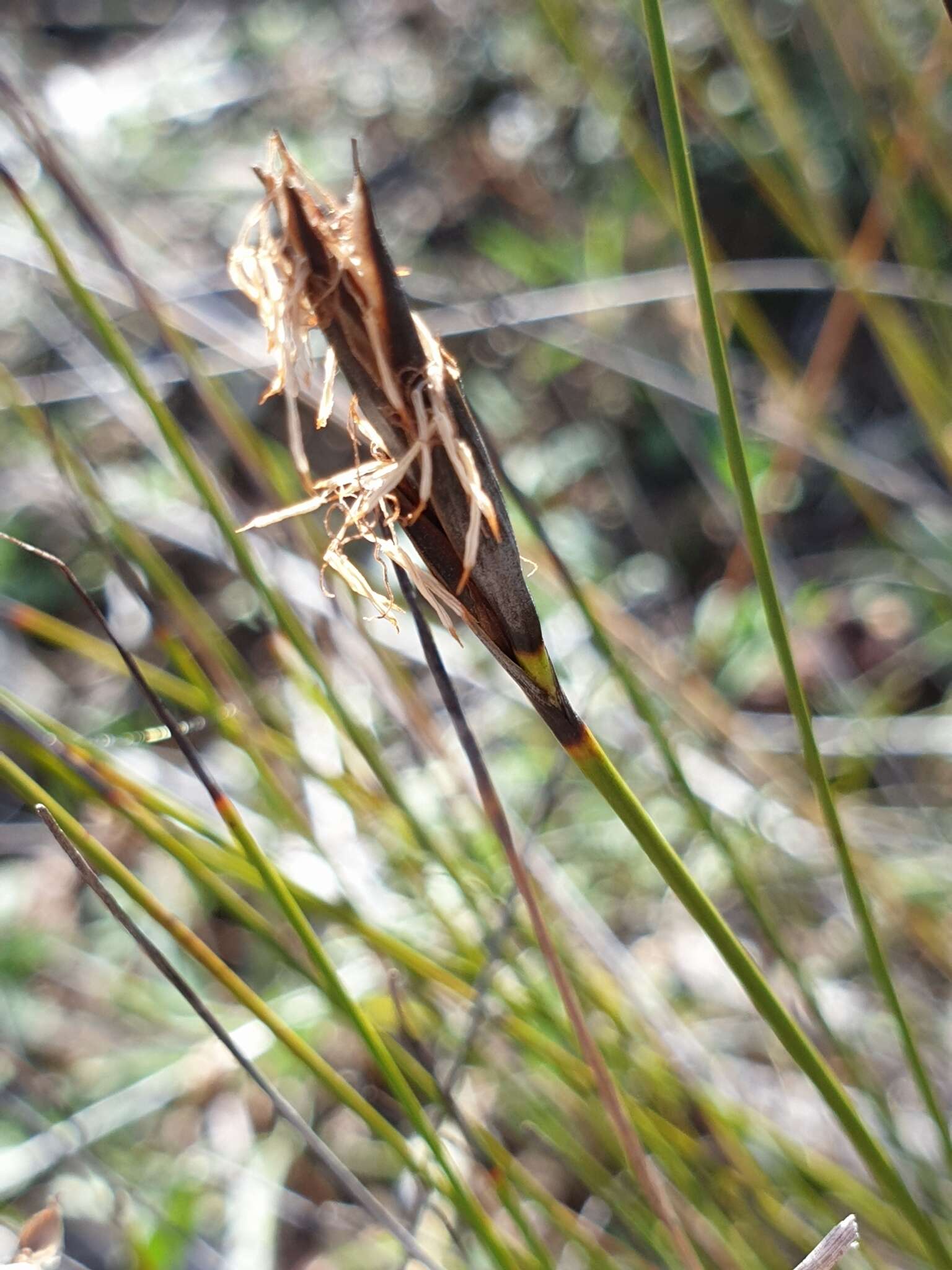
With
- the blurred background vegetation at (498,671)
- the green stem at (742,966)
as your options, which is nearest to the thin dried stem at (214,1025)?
the blurred background vegetation at (498,671)

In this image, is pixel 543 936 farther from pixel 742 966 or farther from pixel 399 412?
pixel 399 412

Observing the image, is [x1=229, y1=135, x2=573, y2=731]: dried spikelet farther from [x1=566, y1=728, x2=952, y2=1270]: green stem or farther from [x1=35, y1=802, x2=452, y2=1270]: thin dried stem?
[x1=35, y1=802, x2=452, y2=1270]: thin dried stem

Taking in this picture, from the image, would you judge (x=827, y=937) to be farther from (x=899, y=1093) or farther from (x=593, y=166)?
(x=593, y=166)

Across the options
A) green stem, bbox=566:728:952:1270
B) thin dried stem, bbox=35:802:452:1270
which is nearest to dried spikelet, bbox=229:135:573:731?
green stem, bbox=566:728:952:1270

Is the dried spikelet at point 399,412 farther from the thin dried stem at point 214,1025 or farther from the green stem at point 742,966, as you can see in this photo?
the thin dried stem at point 214,1025

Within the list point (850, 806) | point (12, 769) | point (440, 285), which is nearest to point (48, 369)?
point (440, 285)

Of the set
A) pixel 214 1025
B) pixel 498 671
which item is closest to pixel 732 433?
pixel 214 1025
